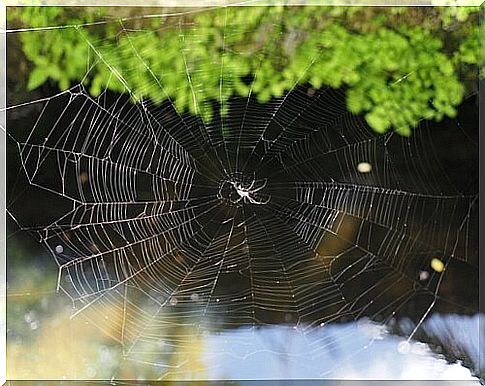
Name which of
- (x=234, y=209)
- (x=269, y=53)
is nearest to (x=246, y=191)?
(x=234, y=209)

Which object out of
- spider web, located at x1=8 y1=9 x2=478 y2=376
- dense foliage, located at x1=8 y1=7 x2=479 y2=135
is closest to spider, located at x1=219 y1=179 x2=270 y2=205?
spider web, located at x1=8 y1=9 x2=478 y2=376

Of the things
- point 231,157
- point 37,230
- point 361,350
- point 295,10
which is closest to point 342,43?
point 295,10

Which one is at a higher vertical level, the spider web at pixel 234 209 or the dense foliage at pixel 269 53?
the dense foliage at pixel 269 53

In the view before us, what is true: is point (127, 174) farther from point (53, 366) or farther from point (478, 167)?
point (478, 167)

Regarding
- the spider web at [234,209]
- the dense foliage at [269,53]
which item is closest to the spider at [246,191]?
the spider web at [234,209]

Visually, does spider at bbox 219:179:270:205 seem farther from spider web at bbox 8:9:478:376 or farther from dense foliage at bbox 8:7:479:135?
dense foliage at bbox 8:7:479:135

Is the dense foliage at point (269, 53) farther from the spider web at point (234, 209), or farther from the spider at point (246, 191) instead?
the spider at point (246, 191)
